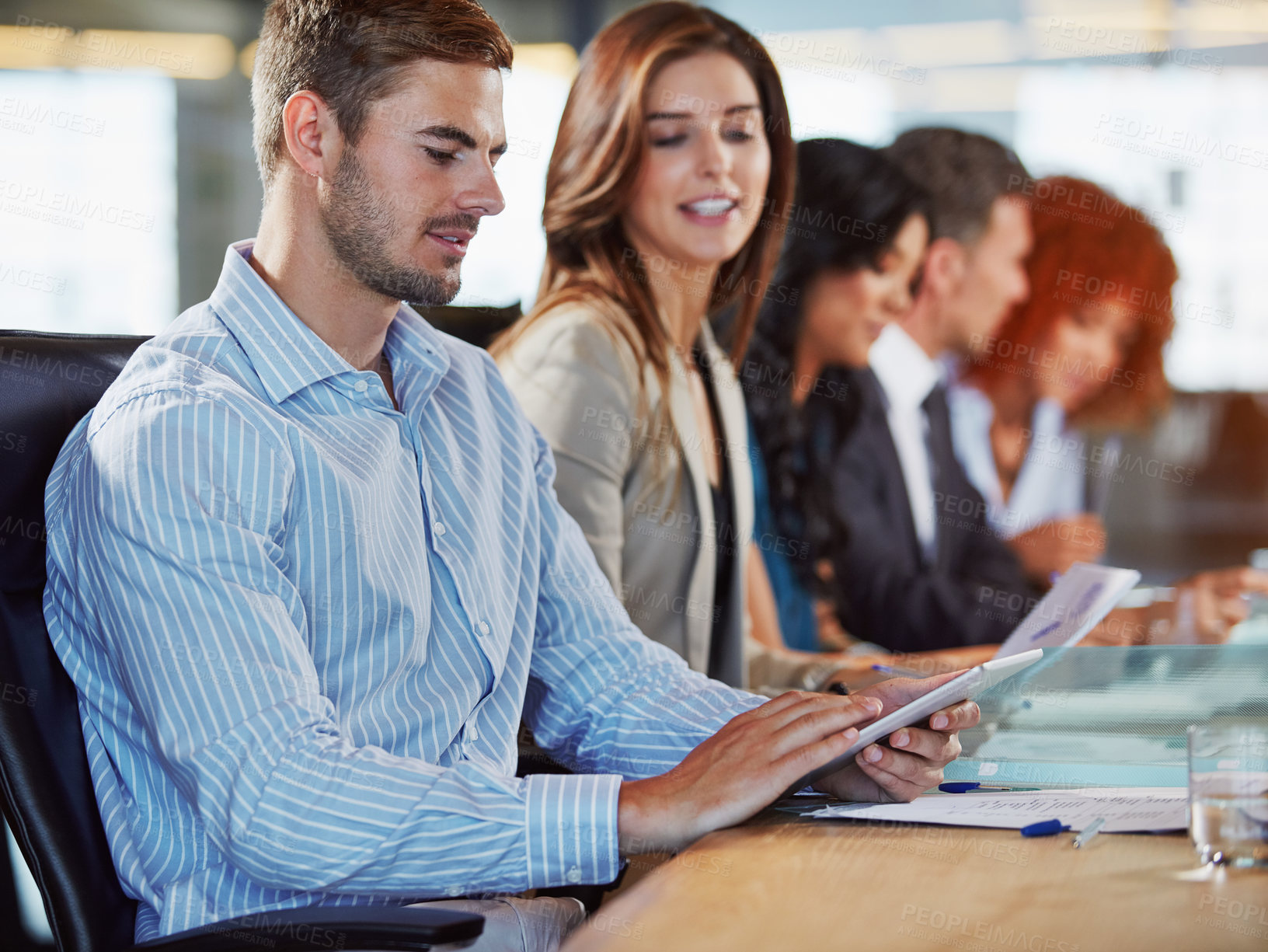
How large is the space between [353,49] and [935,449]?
2.59 m

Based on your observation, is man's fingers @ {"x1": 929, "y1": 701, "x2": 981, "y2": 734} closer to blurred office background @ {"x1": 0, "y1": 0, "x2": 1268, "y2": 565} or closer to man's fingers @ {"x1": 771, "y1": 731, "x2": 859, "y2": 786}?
man's fingers @ {"x1": 771, "y1": 731, "x2": 859, "y2": 786}

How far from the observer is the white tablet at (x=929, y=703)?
0.91m

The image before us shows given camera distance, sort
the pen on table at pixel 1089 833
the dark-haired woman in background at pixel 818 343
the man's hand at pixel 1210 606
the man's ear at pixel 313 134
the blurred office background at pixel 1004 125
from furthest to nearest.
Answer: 1. the blurred office background at pixel 1004 125
2. the dark-haired woman in background at pixel 818 343
3. the man's hand at pixel 1210 606
4. the man's ear at pixel 313 134
5. the pen on table at pixel 1089 833

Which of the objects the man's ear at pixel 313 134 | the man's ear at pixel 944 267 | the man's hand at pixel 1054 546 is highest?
the man's ear at pixel 944 267

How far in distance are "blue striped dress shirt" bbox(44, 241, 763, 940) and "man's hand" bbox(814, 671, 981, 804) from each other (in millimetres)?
210

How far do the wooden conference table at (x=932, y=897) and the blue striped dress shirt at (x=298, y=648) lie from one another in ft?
0.55

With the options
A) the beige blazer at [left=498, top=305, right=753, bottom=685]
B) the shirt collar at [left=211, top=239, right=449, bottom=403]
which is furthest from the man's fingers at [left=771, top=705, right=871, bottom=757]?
the beige blazer at [left=498, top=305, right=753, bottom=685]

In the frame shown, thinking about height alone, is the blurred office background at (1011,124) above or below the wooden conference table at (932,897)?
above

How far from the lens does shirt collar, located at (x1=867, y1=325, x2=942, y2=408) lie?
3490mm

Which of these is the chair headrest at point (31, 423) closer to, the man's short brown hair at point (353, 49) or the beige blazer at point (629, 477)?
the man's short brown hair at point (353, 49)

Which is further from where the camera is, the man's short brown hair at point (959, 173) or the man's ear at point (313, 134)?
the man's short brown hair at point (959, 173)

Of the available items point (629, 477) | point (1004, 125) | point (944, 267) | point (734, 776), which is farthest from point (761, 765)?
point (1004, 125)

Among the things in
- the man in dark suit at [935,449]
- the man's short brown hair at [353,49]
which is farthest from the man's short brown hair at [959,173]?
the man's short brown hair at [353,49]

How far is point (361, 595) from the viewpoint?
1.09 m
